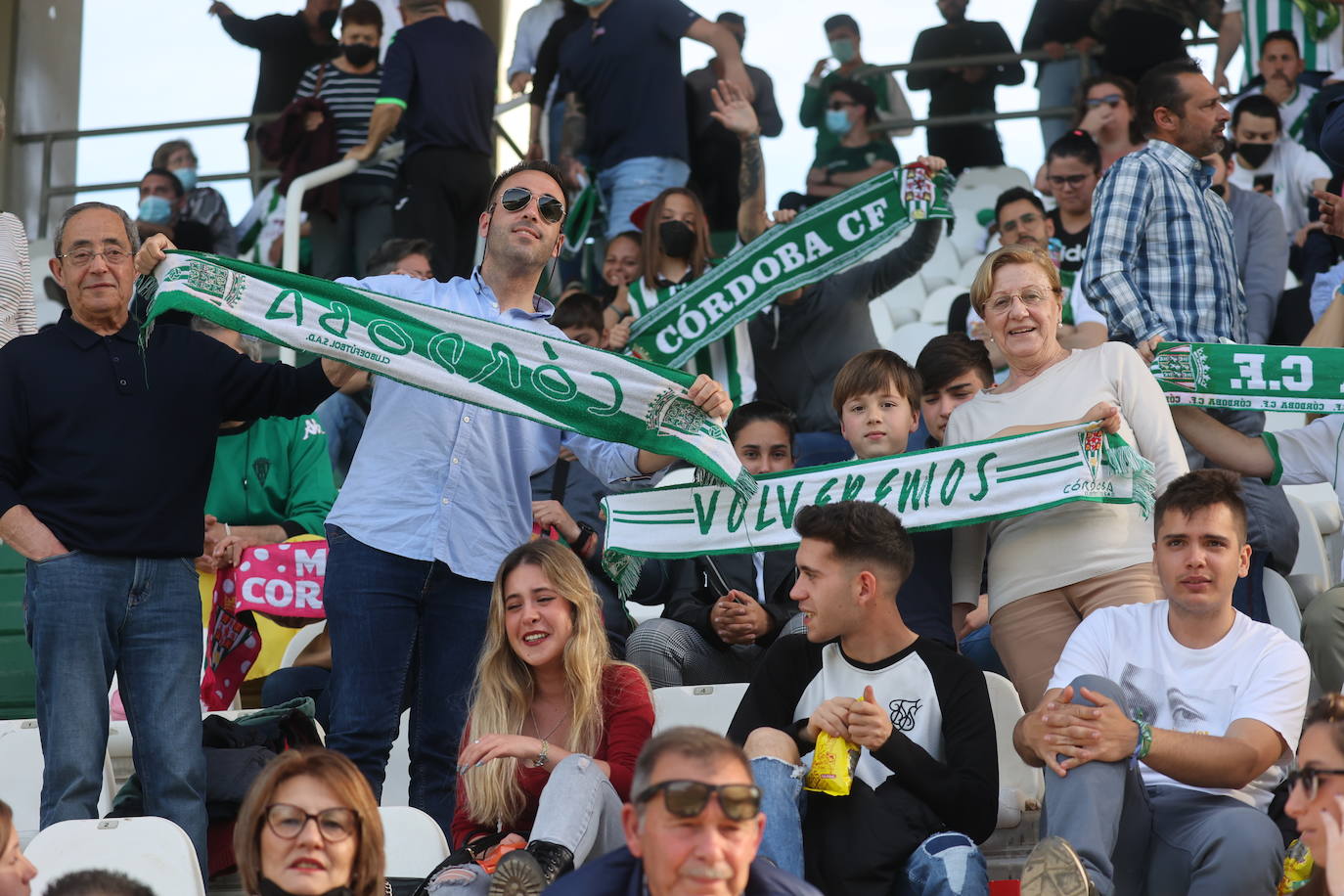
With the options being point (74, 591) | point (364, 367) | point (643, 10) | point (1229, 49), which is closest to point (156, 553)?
point (74, 591)

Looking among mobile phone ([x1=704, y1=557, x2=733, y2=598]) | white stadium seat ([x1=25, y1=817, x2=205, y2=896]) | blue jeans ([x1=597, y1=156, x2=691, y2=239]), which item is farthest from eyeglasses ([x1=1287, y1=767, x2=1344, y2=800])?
blue jeans ([x1=597, y1=156, x2=691, y2=239])

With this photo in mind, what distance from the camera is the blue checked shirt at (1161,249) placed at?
5.89 m

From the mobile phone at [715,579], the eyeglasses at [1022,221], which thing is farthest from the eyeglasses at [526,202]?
the eyeglasses at [1022,221]

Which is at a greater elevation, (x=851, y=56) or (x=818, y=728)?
(x=851, y=56)

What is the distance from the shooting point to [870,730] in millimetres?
3938

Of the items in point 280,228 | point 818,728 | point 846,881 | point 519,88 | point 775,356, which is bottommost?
point 846,881

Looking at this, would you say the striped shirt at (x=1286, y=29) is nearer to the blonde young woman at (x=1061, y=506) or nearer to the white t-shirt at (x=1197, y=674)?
the blonde young woman at (x=1061, y=506)

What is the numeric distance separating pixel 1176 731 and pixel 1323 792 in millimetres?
738

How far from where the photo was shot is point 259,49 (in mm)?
10938

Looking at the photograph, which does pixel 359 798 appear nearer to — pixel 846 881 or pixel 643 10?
pixel 846 881

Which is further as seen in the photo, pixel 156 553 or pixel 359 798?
pixel 156 553

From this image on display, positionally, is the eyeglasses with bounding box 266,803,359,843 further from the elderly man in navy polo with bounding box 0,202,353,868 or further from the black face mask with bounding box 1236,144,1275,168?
the black face mask with bounding box 1236,144,1275,168

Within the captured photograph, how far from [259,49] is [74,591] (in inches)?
288

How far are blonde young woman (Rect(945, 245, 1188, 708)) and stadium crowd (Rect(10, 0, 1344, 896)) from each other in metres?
0.01
